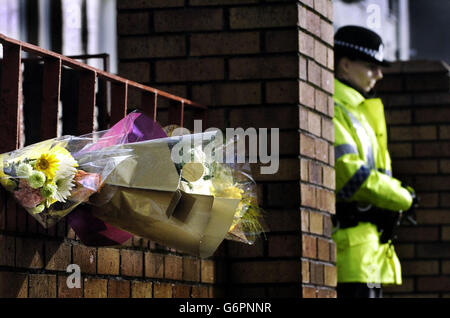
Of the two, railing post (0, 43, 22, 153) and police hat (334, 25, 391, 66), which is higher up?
police hat (334, 25, 391, 66)

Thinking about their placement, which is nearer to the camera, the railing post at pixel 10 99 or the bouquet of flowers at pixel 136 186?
the bouquet of flowers at pixel 136 186

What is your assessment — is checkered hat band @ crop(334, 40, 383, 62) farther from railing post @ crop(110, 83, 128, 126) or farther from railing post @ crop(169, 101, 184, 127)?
railing post @ crop(110, 83, 128, 126)

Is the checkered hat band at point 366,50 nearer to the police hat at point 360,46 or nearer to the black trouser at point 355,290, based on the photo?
the police hat at point 360,46

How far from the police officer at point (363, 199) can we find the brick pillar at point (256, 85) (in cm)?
74

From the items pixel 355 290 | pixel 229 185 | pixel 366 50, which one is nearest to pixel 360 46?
pixel 366 50

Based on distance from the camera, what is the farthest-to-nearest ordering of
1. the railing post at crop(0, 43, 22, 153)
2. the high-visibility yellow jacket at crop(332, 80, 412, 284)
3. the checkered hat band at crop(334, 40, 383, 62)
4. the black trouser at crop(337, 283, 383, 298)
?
the checkered hat band at crop(334, 40, 383, 62), the black trouser at crop(337, 283, 383, 298), the high-visibility yellow jacket at crop(332, 80, 412, 284), the railing post at crop(0, 43, 22, 153)

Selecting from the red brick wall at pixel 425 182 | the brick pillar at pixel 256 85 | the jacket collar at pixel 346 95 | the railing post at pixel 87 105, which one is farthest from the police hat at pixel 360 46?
the railing post at pixel 87 105

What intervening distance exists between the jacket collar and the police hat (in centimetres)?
20

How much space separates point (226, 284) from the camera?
13.8 feet

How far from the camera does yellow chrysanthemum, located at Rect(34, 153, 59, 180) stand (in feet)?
9.16

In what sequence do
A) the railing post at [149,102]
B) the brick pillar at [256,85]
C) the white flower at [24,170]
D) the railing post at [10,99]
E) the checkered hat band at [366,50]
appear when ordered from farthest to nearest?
1. the checkered hat band at [366,50]
2. the brick pillar at [256,85]
3. the railing post at [149,102]
4. the railing post at [10,99]
5. the white flower at [24,170]

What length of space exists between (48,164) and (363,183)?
2483 mm

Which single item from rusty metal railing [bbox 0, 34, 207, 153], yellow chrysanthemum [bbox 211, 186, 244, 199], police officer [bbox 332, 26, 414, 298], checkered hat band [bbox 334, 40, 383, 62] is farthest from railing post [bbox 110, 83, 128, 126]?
checkered hat band [bbox 334, 40, 383, 62]

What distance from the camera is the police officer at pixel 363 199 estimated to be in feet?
16.7
